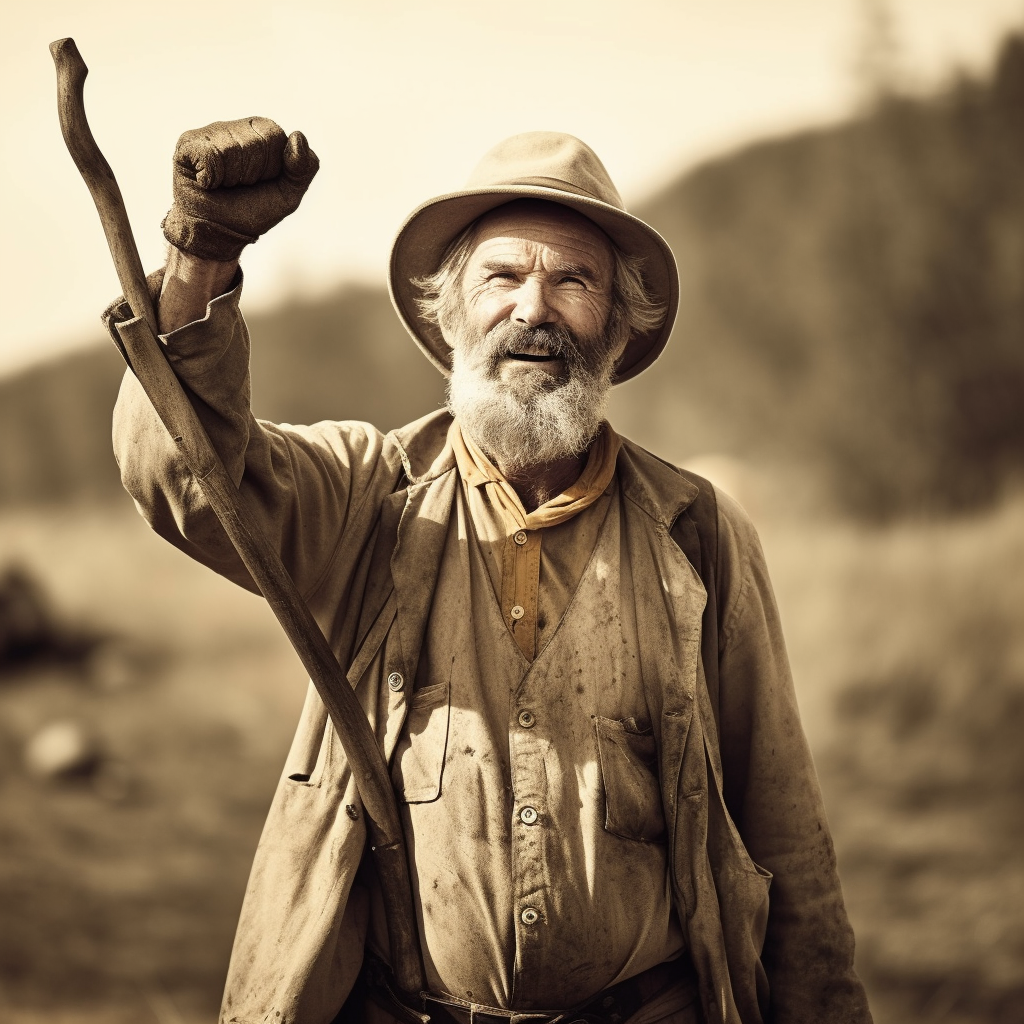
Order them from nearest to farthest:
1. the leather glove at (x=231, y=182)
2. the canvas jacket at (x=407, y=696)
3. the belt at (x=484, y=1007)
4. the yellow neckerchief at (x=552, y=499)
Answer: the leather glove at (x=231, y=182) → the canvas jacket at (x=407, y=696) → the belt at (x=484, y=1007) → the yellow neckerchief at (x=552, y=499)

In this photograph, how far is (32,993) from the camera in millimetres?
6184

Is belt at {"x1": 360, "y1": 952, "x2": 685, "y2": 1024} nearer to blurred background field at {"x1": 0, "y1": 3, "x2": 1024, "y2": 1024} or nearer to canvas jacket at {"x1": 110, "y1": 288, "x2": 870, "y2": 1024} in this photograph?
canvas jacket at {"x1": 110, "y1": 288, "x2": 870, "y2": 1024}

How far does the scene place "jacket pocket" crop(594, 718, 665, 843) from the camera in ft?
6.24

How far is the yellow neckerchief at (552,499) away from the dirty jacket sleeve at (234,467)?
0.19 meters

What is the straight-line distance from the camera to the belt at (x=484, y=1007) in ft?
6.13

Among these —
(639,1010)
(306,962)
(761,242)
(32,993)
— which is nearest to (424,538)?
(306,962)

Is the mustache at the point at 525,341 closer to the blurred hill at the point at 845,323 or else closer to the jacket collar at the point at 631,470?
the jacket collar at the point at 631,470

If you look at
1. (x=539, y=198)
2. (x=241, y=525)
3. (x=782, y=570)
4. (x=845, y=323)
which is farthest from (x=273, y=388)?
(x=241, y=525)

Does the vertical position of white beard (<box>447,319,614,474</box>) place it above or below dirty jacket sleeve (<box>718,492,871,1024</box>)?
above

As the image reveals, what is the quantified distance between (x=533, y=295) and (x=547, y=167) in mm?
244

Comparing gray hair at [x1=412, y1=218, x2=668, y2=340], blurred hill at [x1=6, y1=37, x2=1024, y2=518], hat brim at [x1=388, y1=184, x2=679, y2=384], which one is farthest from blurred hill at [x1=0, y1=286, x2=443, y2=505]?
gray hair at [x1=412, y1=218, x2=668, y2=340]

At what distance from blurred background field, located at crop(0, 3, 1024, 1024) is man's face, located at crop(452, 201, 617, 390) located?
509 centimetres

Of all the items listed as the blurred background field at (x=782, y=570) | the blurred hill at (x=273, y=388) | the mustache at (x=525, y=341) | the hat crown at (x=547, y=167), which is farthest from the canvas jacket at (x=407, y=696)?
the blurred hill at (x=273, y=388)

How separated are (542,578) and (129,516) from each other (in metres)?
6.42
